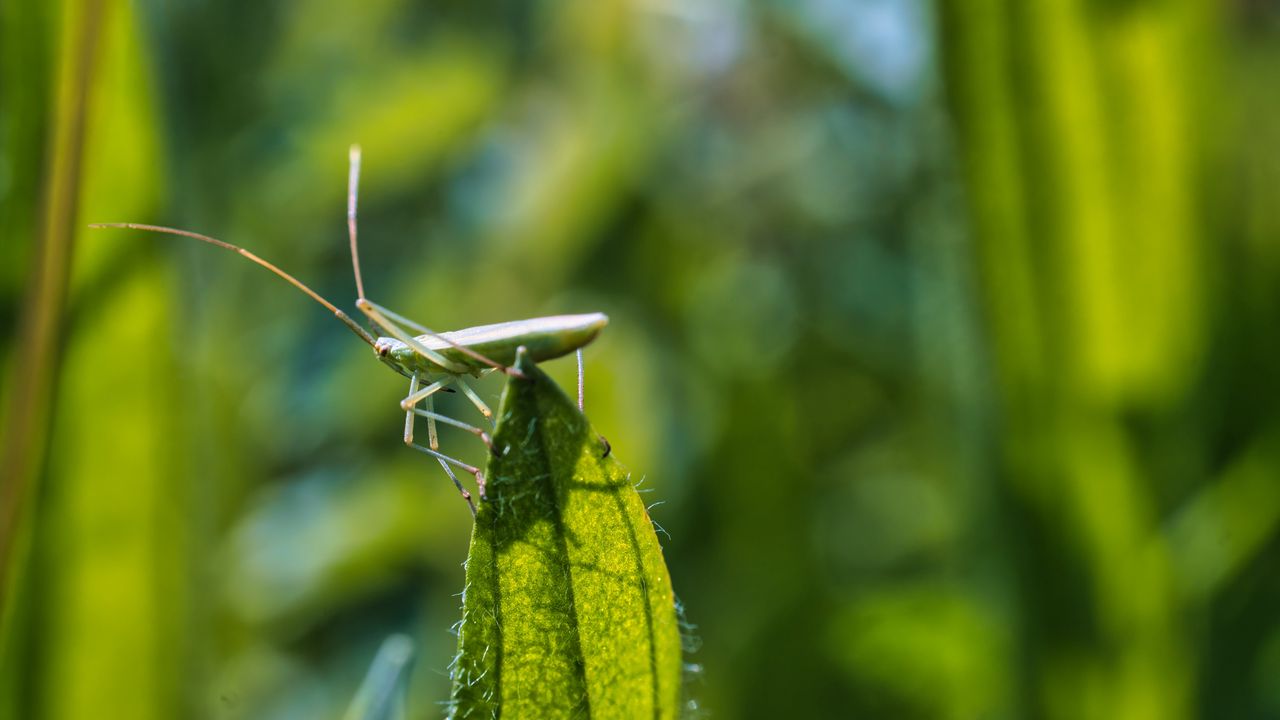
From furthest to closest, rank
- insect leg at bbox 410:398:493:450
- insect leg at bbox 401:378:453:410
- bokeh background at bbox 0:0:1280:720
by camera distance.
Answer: insect leg at bbox 401:378:453:410 < bokeh background at bbox 0:0:1280:720 < insect leg at bbox 410:398:493:450

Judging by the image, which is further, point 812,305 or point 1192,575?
point 812,305

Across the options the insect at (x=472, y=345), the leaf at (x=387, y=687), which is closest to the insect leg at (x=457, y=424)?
the insect at (x=472, y=345)

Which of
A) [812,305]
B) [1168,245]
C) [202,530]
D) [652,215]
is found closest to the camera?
[202,530]

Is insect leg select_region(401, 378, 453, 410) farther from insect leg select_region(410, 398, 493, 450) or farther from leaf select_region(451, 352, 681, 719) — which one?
leaf select_region(451, 352, 681, 719)

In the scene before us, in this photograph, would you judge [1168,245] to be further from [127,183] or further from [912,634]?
[127,183]

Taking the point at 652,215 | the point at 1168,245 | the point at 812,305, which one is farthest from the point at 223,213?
the point at 1168,245

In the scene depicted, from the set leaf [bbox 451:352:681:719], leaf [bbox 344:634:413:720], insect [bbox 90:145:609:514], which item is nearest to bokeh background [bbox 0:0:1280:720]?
insect [bbox 90:145:609:514]
